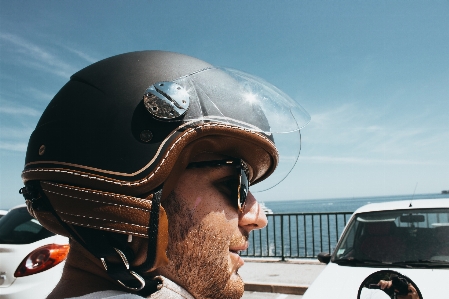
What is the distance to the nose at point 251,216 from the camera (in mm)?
1755

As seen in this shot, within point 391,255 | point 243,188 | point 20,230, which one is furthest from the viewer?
point 20,230

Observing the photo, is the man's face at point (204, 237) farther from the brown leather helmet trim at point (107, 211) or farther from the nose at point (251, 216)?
the brown leather helmet trim at point (107, 211)

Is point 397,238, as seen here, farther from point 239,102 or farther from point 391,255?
point 239,102

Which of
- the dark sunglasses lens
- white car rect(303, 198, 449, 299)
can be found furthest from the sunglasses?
white car rect(303, 198, 449, 299)

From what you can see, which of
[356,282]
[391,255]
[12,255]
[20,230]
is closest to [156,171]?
[356,282]

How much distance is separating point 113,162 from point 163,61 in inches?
20.6

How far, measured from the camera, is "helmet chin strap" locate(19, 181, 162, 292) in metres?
1.48

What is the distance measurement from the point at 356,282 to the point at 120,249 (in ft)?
10.4

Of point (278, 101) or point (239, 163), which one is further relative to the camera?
point (278, 101)

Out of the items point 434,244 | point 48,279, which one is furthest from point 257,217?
point 48,279

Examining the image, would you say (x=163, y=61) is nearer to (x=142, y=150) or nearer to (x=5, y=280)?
(x=142, y=150)

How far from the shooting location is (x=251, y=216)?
70.4 inches

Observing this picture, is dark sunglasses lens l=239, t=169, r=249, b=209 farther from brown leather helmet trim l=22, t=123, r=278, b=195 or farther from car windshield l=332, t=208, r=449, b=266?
car windshield l=332, t=208, r=449, b=266

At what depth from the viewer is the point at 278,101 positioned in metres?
2.07
